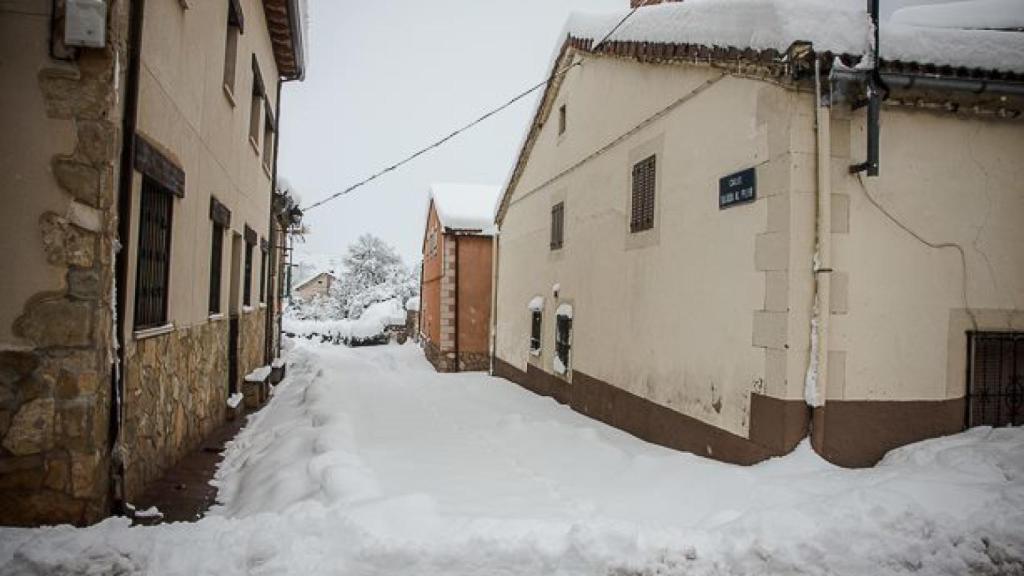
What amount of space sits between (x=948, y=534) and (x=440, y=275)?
15673 millimetres

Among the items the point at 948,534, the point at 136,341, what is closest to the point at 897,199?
the point at 948,534

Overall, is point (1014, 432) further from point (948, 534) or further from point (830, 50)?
point (830, 50)

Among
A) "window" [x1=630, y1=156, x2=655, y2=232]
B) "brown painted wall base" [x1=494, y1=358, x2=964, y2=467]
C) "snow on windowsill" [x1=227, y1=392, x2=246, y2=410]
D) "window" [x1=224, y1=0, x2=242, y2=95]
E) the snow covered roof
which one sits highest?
"window" [x1=224, y1=0, x2=242, y2=95]

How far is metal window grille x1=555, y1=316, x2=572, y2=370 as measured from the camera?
10.3 metres

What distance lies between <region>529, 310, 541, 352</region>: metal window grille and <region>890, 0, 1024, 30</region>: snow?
7.95 meters

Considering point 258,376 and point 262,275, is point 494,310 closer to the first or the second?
point 262,275

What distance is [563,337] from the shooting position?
10578 mm

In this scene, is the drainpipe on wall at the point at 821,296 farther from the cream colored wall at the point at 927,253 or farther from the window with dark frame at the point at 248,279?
the window with dark frame at the point at 248,279

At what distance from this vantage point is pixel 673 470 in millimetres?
5379

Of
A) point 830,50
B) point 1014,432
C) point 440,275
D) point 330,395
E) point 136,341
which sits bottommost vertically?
point 330,395

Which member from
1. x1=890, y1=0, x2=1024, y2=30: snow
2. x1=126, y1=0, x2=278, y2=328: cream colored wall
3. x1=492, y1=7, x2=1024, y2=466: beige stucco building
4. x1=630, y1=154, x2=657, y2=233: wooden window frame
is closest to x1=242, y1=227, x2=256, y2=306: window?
x1=126, y1=0, x2=278, y2=328: cream colored wall

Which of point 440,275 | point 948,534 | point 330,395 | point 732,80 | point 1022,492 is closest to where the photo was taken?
point 948,534

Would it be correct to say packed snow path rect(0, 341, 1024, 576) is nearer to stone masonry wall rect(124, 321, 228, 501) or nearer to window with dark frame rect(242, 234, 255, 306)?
stone masonry wall rect(124, 321, 228, 501)

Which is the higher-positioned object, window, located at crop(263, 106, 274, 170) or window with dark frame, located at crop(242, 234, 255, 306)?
window, located at crop(263, 106, 274, 170)
